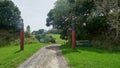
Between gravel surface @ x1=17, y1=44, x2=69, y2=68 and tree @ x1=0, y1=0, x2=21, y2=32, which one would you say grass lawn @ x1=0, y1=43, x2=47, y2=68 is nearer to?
gravel surface @ x1=17, y1=44, x2=69, y2=68

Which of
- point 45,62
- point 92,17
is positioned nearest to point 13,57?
point 45,62

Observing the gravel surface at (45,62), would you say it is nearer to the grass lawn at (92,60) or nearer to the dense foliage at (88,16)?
the grass lawn at (92,60)

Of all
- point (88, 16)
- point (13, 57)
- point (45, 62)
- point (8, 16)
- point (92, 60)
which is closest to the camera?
point (45, 62)

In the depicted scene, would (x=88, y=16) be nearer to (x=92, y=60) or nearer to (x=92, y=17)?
(x=92, y=17)

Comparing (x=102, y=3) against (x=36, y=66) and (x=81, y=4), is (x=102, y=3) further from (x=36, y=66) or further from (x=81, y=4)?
(x=36, y=66)

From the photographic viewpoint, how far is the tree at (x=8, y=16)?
54.4 meters

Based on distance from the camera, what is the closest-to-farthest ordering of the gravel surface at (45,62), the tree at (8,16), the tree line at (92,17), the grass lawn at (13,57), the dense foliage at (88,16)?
the gravel surface at (45,62)
the grass lawn at (13,57)
the tree line at (92,17)
the dense foliage at (88,16)
the tree at (8,16)

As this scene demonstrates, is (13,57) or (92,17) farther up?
(92,17)

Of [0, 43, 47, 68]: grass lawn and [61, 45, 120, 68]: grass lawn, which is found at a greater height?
[0, 43, 47, 68]: grass lawn

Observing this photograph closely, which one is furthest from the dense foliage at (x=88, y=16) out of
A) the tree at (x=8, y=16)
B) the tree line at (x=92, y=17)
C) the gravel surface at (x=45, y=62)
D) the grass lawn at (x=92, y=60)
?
the gravel surface at (x=45, y=62)

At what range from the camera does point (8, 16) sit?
5509 cm

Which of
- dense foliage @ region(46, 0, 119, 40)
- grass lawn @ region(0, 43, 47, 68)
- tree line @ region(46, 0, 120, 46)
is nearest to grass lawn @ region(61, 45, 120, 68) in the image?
grass lawn @ region(0, 43, 47, 68)

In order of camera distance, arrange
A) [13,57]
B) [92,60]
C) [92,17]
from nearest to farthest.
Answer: [92,60] → [13,57] → [92,17]

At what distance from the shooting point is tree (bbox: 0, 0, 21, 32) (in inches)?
2141
